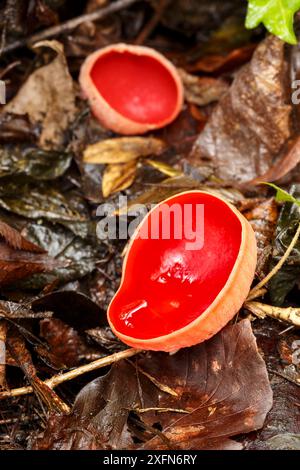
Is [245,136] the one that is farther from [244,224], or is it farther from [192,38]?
[192,38]

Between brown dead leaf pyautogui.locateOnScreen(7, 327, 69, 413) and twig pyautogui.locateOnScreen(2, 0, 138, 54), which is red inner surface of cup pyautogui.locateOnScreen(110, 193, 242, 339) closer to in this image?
brown dead leaf pyautogui.locateOnScreen(7, 327, 69, 413)

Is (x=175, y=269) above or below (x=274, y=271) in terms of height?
below

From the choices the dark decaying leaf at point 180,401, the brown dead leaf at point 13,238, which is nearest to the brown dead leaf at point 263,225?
the dark decaying leaf at point 180,401

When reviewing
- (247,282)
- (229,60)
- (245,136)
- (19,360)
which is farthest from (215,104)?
(19,360)

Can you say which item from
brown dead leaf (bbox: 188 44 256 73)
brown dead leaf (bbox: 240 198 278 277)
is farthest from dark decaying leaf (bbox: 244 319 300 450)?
brown dead leaf (bbox: 188 44 256 73)

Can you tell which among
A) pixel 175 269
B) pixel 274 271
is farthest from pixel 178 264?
pixel 274 271

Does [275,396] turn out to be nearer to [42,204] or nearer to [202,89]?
[42,204]
